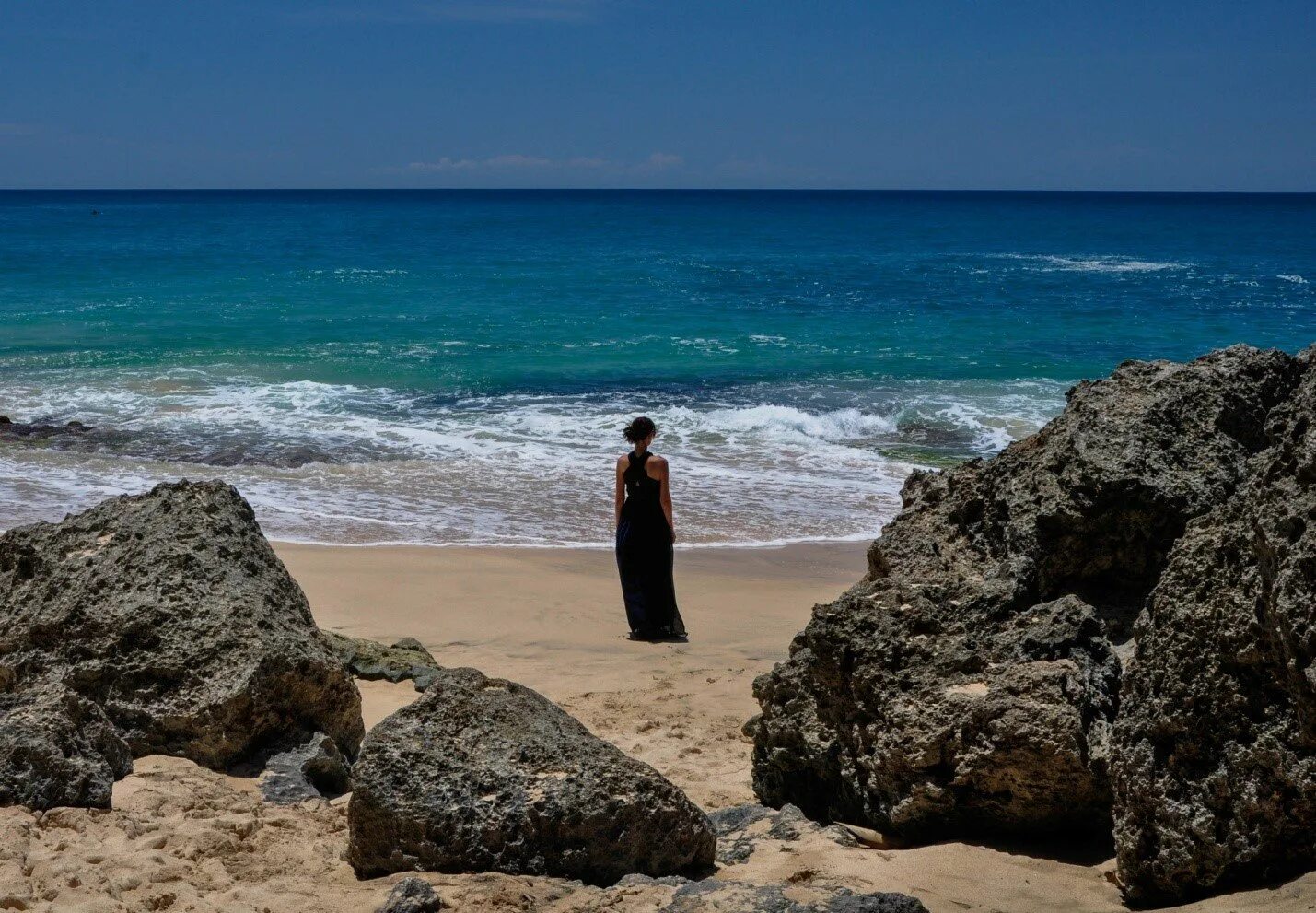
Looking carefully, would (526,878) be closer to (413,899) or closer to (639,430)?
(413,899)

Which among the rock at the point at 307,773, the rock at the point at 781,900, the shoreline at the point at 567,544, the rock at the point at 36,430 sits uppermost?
the rock at the point at 781,900

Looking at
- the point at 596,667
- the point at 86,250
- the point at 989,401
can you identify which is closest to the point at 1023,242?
the point at 86,250

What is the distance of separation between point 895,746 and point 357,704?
219cm

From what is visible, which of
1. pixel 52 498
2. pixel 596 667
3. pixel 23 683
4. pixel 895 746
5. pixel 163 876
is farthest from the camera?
pixel 52 498

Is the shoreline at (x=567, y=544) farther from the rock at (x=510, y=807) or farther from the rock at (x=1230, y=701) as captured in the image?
the rock at (x=1230, y=701)

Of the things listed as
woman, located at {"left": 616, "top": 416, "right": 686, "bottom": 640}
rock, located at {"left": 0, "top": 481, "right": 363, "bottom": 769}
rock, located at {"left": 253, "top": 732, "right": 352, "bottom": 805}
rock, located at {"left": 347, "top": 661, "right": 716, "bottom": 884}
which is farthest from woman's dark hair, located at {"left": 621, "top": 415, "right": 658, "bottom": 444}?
rock, located at {"left": 347, "top": 661, "right": 716, "bottom": 884}

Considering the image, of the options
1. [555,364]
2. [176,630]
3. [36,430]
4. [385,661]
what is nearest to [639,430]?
[385,661]

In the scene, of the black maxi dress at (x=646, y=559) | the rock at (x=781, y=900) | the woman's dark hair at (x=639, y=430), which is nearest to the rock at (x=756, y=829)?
the rock at (x=781, y=900)

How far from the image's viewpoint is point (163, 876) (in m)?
3.56

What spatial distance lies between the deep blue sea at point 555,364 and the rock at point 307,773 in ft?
17.4

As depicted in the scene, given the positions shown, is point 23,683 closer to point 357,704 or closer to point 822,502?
point 357,704

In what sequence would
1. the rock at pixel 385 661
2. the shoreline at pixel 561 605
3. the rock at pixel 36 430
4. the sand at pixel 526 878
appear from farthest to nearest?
the rock at pixel 36 430
the shoreline at pixel 561 605
the rock at pixel 385 661
the sand at pixel 526 878

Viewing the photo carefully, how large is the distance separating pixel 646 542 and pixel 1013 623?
11.9ft

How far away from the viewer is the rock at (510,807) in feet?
11.8
